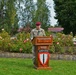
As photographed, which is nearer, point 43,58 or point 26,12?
point 43,58

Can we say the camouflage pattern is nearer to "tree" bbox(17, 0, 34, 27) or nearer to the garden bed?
the garden bed

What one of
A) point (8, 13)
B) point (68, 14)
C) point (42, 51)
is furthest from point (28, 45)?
point (68, 14)

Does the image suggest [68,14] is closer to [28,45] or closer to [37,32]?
[28,45]

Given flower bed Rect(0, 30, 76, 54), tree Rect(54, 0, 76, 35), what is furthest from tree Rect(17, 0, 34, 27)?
flower bed Rect(0, 30, 76, 54)

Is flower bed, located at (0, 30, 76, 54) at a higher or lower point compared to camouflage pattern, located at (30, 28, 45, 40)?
lower

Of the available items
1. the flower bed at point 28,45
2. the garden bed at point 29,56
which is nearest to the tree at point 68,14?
the flower bed at point 28,45


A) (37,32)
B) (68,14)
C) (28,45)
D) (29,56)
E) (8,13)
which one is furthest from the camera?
(68,14)

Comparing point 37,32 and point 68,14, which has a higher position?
point 68,14

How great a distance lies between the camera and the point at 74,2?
4841 cm

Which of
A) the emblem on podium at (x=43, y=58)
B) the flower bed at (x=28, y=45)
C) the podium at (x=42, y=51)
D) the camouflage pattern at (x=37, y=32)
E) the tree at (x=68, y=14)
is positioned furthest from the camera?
the tree at (x=68, y=14)

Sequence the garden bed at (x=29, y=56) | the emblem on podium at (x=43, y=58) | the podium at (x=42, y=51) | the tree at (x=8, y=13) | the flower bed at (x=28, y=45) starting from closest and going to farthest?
the podium at (x=42, y=51)
the emblem on podium at (x=43, y=58)
the garden bed at (x=29, y=56)
the flower bed at (x=28, y=45)
the tree at (x=8, y=13)

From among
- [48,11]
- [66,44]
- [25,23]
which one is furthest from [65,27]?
[66,44]

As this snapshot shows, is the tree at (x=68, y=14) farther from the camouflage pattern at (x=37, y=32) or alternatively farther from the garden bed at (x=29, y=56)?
the camouflage pattern at (x=37, y=32)

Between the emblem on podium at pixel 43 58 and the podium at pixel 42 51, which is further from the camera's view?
the emblem on podium at pixel 43 58
